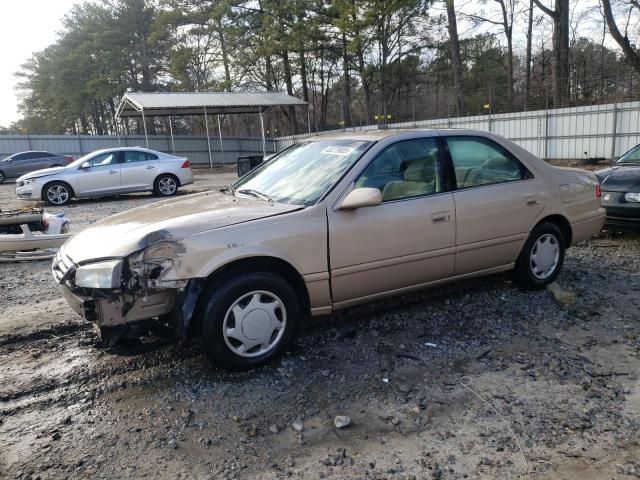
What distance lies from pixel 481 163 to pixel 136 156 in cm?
1210

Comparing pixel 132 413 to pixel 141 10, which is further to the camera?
pixel 141 10

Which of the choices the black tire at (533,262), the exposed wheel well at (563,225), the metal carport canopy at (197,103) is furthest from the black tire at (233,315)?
the metal carport canopy at (197,103)

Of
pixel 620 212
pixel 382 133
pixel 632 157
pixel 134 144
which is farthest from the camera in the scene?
pixel 134 144

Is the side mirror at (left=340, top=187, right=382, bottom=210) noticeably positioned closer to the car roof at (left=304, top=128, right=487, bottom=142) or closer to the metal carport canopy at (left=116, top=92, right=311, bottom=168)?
the car roof at (left=304, top=128, right=487, bottom=142)

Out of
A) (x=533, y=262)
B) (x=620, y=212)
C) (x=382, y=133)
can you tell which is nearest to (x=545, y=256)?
(x=533, y=262)

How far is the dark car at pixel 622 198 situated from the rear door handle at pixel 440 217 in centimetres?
395

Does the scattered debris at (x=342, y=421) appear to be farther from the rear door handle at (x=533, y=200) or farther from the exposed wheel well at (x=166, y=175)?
the exposed wheel well at (x=166, y=175)

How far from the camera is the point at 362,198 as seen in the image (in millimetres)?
3521

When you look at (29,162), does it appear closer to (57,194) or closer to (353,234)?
(57,194)

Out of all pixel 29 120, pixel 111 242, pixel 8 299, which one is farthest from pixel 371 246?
pixel 29 120

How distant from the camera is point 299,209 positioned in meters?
3.58

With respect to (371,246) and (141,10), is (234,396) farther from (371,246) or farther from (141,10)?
(141,10)

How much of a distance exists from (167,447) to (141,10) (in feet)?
134

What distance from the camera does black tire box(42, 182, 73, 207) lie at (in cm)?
1319
